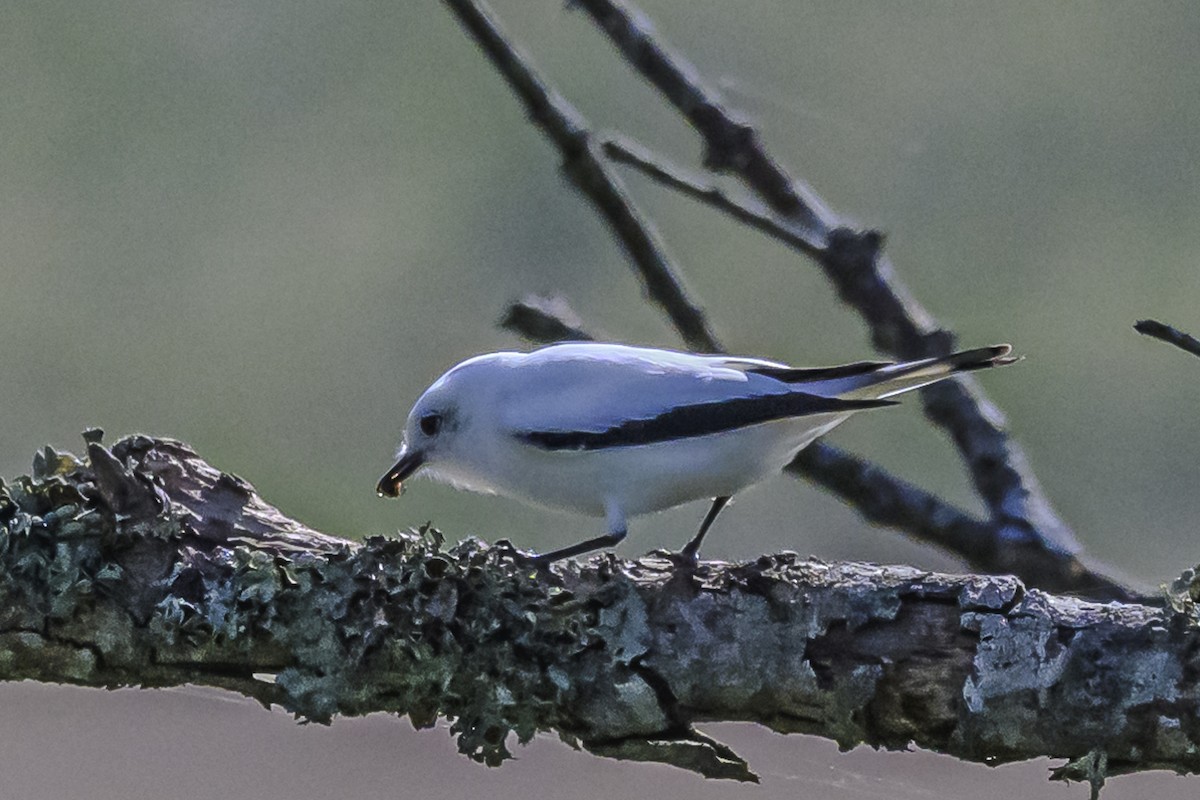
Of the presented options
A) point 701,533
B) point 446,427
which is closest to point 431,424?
point 446,427

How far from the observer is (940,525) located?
84.8 inches

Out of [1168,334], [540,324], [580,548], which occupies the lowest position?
[580,548]

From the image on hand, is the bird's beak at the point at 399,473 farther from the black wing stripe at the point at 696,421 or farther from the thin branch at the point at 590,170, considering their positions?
the thin branch at the point at 590,170

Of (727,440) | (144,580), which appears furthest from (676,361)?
(144,580)

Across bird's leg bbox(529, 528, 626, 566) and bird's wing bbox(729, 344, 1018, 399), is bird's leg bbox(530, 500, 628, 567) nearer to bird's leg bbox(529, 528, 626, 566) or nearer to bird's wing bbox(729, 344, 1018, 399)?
bird's leg bbox(529, 528, 626, 566)

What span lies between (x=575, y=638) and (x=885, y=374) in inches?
27.0

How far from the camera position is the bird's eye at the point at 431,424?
2.24 meters

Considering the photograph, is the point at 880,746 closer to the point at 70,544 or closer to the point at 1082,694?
the point at 1082,694

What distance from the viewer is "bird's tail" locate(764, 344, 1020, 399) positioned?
1904 mm

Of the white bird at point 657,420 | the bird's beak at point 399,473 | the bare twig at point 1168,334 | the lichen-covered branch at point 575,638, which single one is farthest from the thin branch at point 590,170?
the bare twig at point 1168,334

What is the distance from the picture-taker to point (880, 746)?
1.46 metres

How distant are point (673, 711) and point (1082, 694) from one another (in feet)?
1.30

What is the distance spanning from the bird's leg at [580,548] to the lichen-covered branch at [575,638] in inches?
2.5

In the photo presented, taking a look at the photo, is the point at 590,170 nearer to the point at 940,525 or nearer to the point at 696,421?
the point at 696,421
